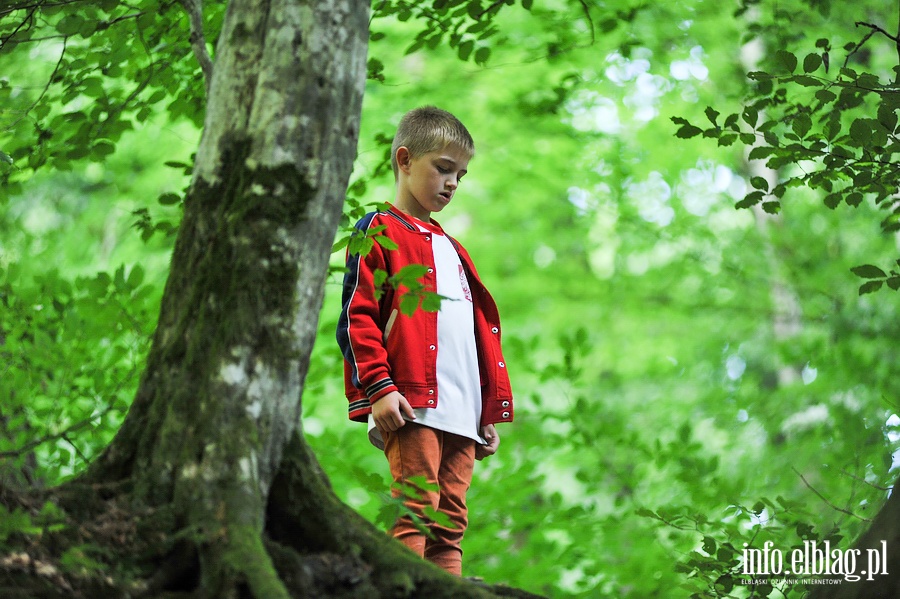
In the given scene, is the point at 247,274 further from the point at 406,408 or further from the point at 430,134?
the point at 430,134

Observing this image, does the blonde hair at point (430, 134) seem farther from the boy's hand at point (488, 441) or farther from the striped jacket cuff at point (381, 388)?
the boy's hand at point (488, 441)

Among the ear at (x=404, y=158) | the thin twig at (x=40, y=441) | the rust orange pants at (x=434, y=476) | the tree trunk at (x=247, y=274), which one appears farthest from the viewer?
the ear at (x=404, y=158)

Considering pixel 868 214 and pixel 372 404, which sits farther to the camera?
pixel 868 214

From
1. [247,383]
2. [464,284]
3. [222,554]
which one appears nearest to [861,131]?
[464,284]

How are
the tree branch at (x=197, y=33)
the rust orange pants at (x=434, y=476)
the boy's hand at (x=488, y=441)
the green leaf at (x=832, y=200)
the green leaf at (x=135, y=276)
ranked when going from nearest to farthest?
1. the tree branch at (x=197, y=33)
2. the rust orange pants at (x=434, y=476)
3. the green leaf at (x=832, y=200)
4. the boy's hand at (x=488, y=441)
5. the green leaf at (x=135, y=276)

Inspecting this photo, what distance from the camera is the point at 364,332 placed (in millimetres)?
2748

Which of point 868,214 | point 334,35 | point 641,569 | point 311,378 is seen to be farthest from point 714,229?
point 334,35

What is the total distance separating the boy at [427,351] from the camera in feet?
8.93

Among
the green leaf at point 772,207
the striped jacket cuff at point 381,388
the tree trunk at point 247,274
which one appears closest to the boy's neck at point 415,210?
the striped jacket cuff at point 381,388

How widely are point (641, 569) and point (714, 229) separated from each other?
724cm

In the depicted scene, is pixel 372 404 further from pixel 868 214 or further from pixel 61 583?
pixel 868 214

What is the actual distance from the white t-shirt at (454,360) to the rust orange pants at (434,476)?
0.22ft

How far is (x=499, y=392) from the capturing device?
306 centimetres

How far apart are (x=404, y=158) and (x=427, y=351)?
0.86 m
